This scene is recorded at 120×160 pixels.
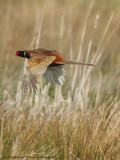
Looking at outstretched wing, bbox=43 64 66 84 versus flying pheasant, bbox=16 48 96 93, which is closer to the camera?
flying pheasant, bbox=16 48 96 93

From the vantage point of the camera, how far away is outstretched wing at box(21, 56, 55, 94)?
2.37 m

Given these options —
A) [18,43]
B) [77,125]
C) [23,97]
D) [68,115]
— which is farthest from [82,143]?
[18,43]

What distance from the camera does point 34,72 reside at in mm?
2457

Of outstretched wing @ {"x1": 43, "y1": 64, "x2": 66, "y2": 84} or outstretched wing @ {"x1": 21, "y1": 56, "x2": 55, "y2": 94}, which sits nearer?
outstretched wing @ {"x1": 21, "y1": 56, "x2": 55, "y2": 94}

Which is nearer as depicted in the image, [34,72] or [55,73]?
[34,72]

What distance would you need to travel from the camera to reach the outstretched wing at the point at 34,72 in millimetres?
2371

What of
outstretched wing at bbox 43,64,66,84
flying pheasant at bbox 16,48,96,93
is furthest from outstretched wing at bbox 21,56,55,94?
outstretched wing at bbox 43,64,66,84

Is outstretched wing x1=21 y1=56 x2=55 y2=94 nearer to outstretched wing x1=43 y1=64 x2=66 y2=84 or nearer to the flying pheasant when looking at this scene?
the flying pheasant

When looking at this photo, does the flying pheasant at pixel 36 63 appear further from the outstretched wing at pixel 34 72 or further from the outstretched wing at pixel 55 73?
the outstretched wing at pixel 55 73

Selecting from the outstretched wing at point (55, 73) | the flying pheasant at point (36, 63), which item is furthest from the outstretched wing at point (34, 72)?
the outstretched wing at point (55, 73)

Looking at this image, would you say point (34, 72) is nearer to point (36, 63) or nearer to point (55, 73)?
point (36, 63)

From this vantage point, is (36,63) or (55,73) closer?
(36,63)

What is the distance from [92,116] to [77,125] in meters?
0.13

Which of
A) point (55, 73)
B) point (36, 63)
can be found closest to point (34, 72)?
point (36, 63)
